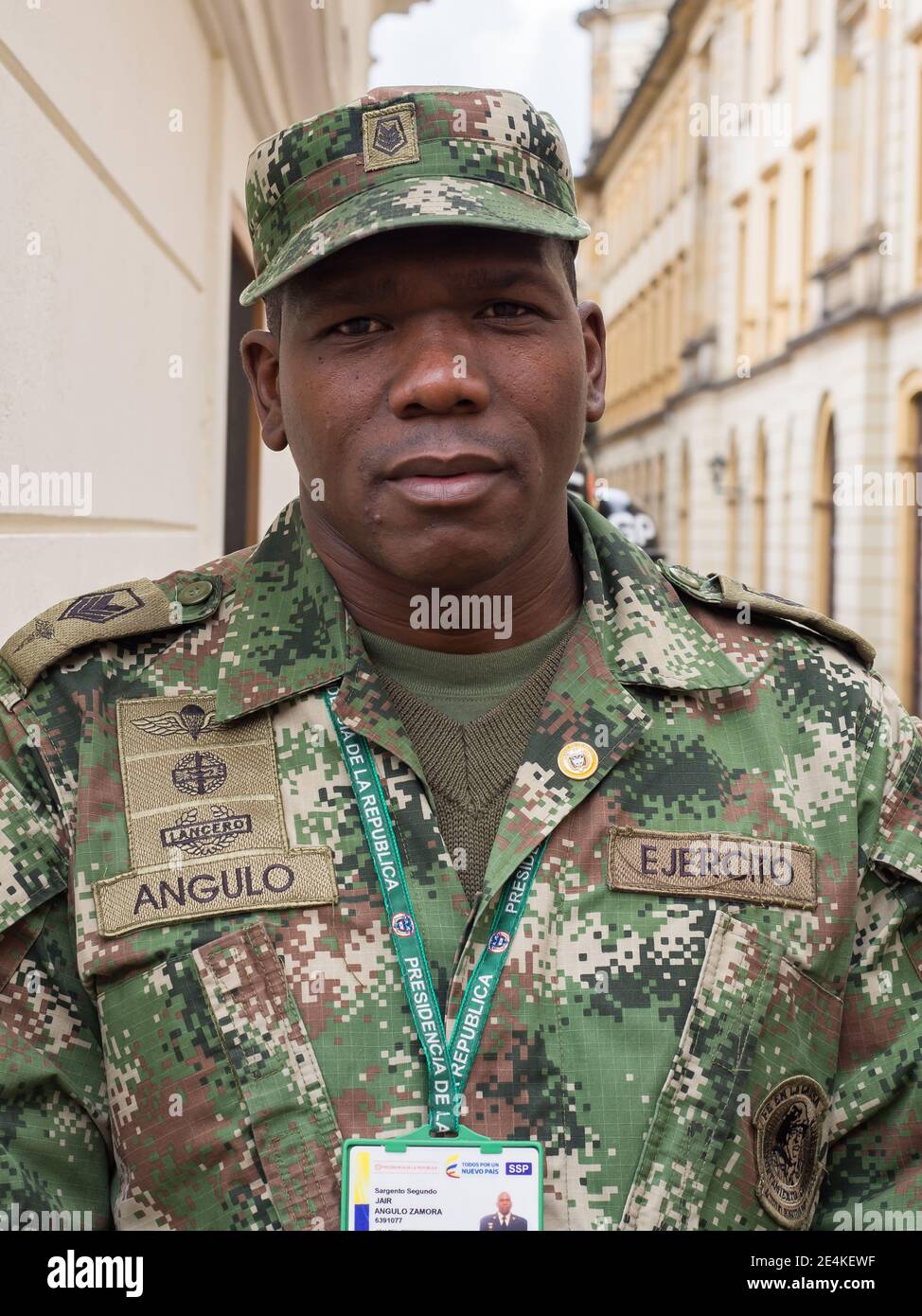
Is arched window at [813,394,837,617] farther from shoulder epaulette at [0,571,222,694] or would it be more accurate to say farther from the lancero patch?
the lancero patch

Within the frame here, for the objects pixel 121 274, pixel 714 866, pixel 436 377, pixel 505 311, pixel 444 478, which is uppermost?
pixel 121 274

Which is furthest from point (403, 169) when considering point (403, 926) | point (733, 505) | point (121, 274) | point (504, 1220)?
point (733, 505)

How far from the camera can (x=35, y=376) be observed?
8.67ft

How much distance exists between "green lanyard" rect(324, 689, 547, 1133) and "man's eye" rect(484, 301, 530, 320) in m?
0.57

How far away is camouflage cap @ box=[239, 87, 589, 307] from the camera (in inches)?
70.9

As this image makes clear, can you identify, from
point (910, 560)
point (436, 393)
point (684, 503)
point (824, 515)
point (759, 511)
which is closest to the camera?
point (436, 393)

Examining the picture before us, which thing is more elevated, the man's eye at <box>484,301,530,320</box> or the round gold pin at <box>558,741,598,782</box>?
the man's eye at <box>484,301,530,320</box>

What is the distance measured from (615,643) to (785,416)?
23.8 metres

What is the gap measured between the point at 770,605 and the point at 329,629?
640mm

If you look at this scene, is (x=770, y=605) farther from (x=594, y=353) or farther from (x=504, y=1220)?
(x=504, y=1220)

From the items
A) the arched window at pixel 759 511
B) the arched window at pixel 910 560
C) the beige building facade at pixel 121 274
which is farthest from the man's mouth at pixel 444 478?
the arched window at pixel 759 511

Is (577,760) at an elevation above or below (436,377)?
below

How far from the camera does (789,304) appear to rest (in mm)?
25453

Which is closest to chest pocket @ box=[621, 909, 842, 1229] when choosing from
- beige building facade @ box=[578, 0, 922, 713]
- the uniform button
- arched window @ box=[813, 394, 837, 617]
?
the uniform button
